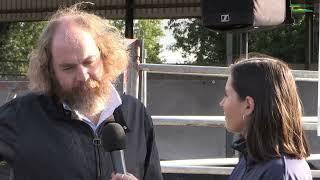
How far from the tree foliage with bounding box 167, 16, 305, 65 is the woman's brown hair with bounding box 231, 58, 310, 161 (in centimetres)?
2070

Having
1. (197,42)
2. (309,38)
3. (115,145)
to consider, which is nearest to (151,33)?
(197,42)

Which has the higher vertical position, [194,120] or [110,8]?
[110,8]

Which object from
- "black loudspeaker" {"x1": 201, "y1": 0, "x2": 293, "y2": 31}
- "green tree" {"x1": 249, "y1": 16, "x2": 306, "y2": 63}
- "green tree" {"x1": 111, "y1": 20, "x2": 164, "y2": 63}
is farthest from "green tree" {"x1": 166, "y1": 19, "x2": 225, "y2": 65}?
"black loudspeaker" {"x1": 201, "y1": 0, "x2": 293, "y2": 31}

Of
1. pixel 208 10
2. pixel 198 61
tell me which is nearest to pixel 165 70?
pixel 208 10

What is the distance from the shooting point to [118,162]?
206 centimetres

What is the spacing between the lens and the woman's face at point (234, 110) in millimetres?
2291

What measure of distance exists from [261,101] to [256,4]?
Result: 1.88m

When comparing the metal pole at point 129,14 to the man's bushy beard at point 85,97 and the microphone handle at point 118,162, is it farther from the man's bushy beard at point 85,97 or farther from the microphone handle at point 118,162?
the microphone handle at point 118,162

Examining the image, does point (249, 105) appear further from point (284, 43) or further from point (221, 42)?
point (221, 42)

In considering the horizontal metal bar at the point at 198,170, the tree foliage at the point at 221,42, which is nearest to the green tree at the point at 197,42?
the tree foliage at the point at 221,42

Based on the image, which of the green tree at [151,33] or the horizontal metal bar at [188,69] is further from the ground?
the green tree at [151,33]

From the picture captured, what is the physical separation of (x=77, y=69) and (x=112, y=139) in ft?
1.07

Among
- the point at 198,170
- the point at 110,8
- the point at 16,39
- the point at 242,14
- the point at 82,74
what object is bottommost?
the point at 198,170

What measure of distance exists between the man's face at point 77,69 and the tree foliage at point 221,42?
20.7m
